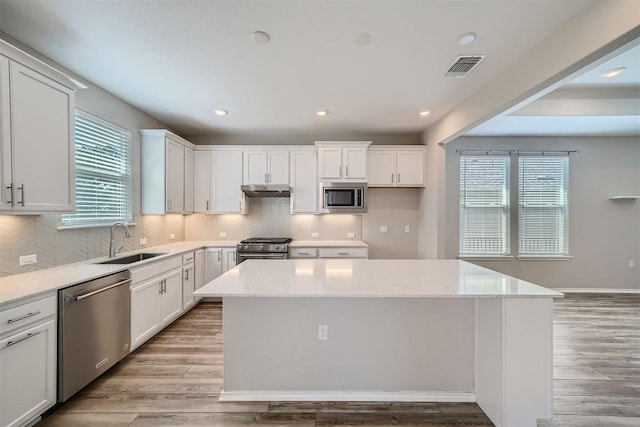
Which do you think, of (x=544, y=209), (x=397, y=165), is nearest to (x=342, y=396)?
(x=397, y=165)

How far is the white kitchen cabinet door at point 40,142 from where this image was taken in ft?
6.09

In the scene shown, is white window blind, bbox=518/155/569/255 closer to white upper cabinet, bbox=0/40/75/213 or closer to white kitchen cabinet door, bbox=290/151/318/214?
white kitchen cabinet door, bbox=290/151/318/214

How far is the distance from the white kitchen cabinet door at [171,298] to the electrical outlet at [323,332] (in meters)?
2.11

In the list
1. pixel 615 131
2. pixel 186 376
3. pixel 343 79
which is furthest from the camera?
pixel 615 131

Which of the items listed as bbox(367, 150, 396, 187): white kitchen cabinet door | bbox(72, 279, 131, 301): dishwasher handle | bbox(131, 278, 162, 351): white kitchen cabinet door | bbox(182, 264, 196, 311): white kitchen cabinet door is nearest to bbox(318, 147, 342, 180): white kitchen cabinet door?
bbox(367, 150, 396, 187): white kitchen cabinet door

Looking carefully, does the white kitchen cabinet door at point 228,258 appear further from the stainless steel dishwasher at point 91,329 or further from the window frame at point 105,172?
the stainless steel dishwasher at point 91,329

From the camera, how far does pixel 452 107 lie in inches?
141

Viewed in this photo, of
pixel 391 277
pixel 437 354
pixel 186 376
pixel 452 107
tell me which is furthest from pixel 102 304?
pixel 452 107

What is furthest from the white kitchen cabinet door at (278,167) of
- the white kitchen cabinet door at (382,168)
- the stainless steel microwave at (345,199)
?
the white kitchen cabinet door at (382,168)

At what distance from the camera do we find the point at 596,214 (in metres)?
4.88

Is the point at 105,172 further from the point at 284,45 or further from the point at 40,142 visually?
the point at 284,45

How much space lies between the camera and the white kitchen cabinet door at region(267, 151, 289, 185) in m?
4.60

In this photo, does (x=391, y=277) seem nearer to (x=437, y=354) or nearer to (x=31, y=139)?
(x=437, y=354)

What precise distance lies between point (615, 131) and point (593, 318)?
311cm
